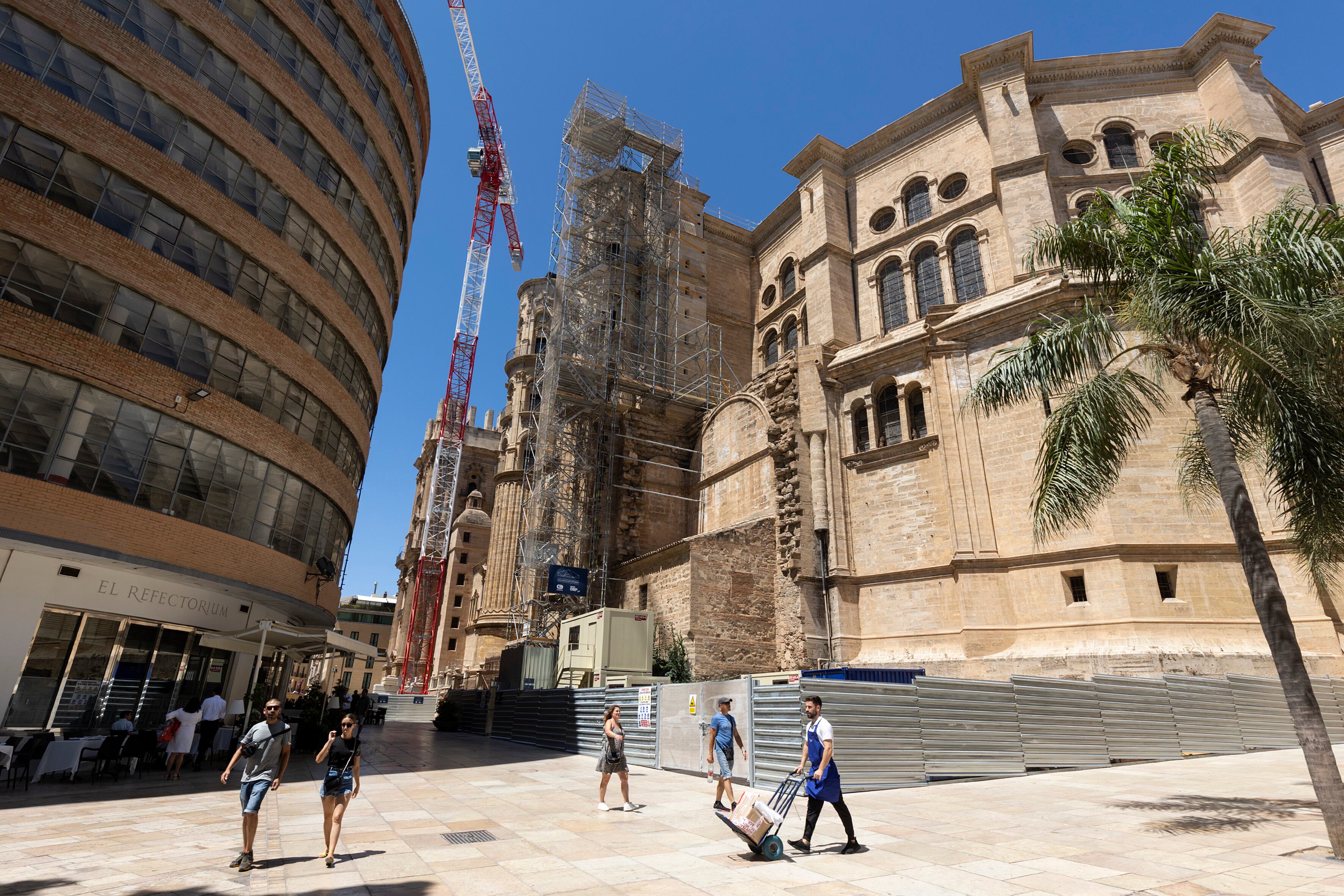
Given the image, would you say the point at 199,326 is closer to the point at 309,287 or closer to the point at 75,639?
the point at 309,287

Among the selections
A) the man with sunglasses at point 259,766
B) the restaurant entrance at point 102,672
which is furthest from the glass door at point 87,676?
the man with sunglasses at point 259,766

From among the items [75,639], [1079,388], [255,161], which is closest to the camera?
[1079,388]

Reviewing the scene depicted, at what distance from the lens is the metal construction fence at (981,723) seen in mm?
11484

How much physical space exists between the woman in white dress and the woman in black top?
27.2 ft

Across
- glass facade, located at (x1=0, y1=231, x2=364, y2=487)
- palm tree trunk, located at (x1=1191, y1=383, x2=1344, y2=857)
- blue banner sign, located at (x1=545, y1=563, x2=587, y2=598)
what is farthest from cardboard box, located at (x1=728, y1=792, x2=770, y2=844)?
blue banner sign, located at (x1=545, y1=563, x2=587, y2=598)

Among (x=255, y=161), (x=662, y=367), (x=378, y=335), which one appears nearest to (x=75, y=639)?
(x=255, y=161)

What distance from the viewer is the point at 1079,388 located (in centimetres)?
1030

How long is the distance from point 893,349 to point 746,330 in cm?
1567

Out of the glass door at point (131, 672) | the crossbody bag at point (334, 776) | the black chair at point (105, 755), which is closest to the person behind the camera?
the crossbody bag at point (334, 776)

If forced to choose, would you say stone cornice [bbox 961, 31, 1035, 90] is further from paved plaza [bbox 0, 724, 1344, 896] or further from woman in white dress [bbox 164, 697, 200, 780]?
woman in white dress [bbox 164, 697, 200, 780]

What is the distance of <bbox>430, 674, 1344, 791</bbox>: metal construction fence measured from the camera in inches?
452

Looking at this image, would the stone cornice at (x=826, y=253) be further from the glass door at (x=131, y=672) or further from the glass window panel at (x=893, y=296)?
the glass door at (x=131, y=672)

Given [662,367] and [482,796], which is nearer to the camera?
[482,796]

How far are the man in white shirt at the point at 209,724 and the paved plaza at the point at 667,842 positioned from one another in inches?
100
